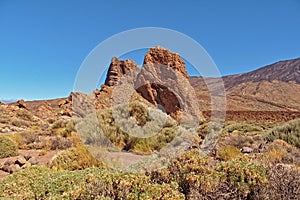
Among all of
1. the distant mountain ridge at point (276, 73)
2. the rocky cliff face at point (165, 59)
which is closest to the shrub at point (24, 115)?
the rocky cliff face at point (165, 59)

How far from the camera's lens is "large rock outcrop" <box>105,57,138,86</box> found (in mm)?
30062

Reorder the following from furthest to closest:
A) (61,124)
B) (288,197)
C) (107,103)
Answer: (107,103), (61,124), (288,197)

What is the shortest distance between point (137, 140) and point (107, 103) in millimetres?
12051

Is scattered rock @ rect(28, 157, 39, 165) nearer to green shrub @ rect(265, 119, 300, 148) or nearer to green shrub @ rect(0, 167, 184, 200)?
green shrub @ rect(0, 167, 184, 200)

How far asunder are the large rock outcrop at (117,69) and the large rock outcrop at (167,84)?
6016mm

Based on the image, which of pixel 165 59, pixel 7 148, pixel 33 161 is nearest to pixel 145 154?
pixel 33 161

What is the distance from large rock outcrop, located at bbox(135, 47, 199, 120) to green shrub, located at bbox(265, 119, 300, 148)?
843 centimetres

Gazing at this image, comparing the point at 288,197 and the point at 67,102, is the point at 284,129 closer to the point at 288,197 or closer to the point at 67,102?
the point at 288,197

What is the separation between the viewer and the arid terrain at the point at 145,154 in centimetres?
378

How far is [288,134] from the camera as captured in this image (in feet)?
34.6

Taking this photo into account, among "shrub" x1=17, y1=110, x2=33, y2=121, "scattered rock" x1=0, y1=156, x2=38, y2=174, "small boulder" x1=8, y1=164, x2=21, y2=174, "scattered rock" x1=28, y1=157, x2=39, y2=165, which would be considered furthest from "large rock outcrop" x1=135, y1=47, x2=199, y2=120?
"small boulder" x1=8, y1=164, x2=21, y2=174

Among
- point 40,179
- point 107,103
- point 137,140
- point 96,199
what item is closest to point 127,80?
point 107,103

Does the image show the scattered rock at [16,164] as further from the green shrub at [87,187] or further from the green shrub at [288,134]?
the green shrub at [288,134]

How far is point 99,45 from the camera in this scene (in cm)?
824
